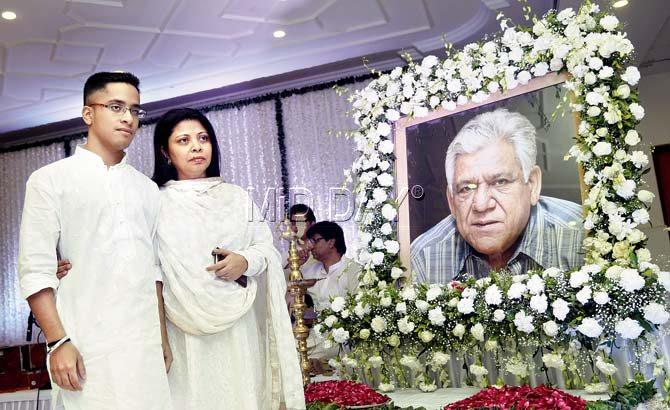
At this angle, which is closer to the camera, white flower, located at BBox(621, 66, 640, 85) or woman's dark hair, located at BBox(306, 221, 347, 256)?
white flower, located at BBox(621, 66, 640, 85)

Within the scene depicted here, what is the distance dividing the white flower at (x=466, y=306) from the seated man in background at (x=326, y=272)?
4.48ft

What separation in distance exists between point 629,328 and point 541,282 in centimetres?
52

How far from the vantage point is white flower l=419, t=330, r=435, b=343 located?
3812mm

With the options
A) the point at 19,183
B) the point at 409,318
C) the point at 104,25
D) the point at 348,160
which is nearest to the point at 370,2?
the point at 348,160

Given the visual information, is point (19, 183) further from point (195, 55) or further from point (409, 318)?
point (409, 318)

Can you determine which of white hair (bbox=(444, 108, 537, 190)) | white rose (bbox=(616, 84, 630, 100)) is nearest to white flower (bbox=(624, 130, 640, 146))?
white rose (bbox=(616, 84, 630, 100))

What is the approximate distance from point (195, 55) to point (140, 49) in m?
0.63

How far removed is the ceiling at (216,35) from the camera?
20.6 ft

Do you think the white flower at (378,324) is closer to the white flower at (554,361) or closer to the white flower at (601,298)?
the white flower at (554,361)

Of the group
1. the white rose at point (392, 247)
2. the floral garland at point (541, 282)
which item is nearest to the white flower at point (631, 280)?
the floral garland at point (541, 282)

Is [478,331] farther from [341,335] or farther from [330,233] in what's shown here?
[330,233]

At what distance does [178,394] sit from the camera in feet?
8.43

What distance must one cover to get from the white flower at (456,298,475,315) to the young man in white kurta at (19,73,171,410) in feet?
6.43

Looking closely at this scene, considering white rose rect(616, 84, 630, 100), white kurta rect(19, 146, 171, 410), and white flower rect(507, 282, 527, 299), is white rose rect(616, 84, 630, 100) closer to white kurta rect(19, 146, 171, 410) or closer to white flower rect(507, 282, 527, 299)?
white flower rect(507, 282, 527, 299)
